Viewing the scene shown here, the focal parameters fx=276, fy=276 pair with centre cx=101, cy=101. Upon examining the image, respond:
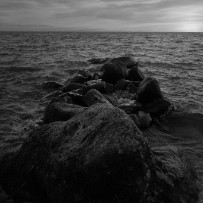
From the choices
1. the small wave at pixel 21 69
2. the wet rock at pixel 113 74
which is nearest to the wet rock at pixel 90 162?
the wet rock at pixel 113 74

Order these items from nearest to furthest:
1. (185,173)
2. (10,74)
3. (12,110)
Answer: (185,173), (12,110), (10,74)

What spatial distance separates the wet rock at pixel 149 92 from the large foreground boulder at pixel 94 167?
486cm

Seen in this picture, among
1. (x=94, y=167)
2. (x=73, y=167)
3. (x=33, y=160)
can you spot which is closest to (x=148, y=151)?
(x=94, y=167)

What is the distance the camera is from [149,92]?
33.2ft

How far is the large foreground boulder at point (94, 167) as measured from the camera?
13.0ft

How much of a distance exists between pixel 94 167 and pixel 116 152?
0.38m

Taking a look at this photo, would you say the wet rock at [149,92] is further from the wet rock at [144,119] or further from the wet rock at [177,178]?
the wet rock at [177,178]

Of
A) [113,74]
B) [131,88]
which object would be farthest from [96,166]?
[113,74]

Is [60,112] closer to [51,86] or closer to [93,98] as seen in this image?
[93,98]

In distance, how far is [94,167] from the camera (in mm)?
3971

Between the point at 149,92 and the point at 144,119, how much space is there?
1.67 meters

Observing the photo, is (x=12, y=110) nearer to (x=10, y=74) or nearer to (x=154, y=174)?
(x=154, y=174)

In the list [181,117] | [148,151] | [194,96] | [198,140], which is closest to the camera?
[148,151]

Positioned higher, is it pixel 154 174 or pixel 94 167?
pixel 94 167
